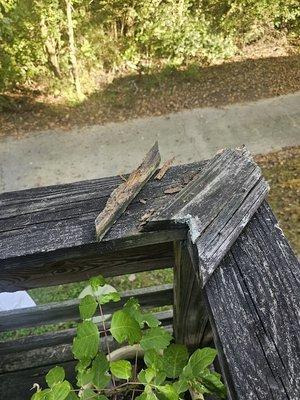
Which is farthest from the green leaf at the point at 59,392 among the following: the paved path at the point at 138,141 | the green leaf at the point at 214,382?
the paved path at the point at 138,141

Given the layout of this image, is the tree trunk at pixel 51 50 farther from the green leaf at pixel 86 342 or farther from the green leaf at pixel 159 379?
the green leaf at pixel 159 379

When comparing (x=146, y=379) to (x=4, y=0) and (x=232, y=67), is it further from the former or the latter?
(x=232, y=67)

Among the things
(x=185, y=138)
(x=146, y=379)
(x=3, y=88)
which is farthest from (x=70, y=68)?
(x=146, y=379)

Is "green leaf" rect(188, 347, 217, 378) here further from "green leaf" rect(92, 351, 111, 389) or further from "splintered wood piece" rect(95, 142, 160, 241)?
"splintered wood piece" rect(95, 142, 160, 241)

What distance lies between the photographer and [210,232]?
1243 mm

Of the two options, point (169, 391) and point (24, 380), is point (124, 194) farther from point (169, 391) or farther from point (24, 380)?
point (24, 380)

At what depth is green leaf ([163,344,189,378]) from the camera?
1209 millimetres

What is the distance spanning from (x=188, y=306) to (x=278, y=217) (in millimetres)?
4581

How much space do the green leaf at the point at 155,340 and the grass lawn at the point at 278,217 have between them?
347cm

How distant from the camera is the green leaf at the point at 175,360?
3.97 ft

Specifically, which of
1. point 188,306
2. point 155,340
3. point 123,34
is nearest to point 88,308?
point 155,340

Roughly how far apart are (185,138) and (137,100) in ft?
5.61

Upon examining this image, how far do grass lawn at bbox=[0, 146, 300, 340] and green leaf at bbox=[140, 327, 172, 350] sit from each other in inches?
137

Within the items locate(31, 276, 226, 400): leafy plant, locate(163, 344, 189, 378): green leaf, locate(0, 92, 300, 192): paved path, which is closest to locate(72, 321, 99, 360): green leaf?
locate(31, 276, 226, 400): leafy plant
